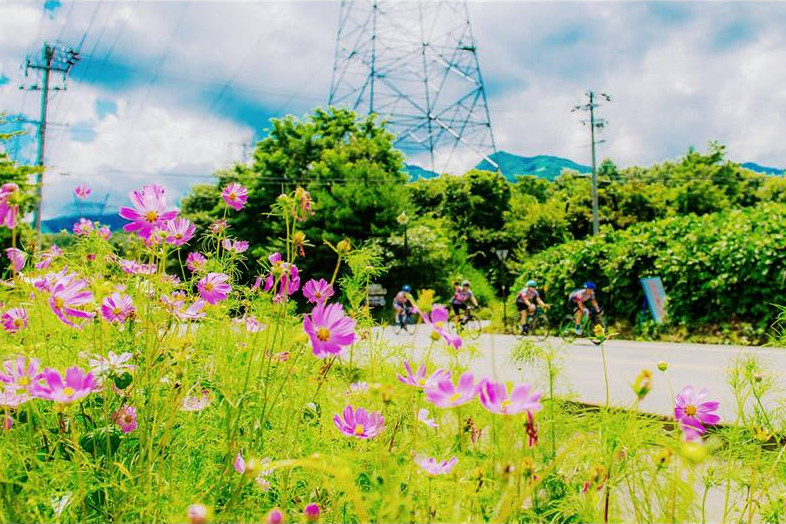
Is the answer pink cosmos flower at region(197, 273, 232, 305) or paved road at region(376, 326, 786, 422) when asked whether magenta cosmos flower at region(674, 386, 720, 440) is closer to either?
pink cosmos flower at region(197, 273, 232, 305)

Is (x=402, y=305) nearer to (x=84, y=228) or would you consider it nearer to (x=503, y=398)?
(x=84, y=228)

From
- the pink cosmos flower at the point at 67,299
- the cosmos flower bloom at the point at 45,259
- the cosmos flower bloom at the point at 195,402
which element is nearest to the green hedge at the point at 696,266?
the cosmos flower bloom at the point at 195,402

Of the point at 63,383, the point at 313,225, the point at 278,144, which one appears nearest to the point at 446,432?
the point at 63,383

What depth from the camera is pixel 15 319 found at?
1270mm

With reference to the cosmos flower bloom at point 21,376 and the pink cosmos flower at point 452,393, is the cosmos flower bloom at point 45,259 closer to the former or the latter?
the cosmos flower bloom at point 21,376

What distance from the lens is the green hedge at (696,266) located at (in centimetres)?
926

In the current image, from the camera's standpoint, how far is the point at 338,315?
3.21ft

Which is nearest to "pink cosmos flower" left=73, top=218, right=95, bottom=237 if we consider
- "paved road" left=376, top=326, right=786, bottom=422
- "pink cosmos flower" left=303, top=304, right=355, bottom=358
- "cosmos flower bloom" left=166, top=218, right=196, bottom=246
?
"cosmos flower bloom" left=166, top=218, right=196, bottom=246

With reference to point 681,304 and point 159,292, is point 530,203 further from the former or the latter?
point 159,292

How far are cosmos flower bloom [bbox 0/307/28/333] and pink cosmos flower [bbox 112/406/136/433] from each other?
29 centimetres

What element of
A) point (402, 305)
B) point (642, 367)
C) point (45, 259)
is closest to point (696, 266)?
point (642, 367)

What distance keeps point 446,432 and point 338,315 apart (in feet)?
2.41

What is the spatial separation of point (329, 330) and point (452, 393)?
23cm

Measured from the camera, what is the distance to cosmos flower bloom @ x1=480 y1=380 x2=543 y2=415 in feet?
2.53
